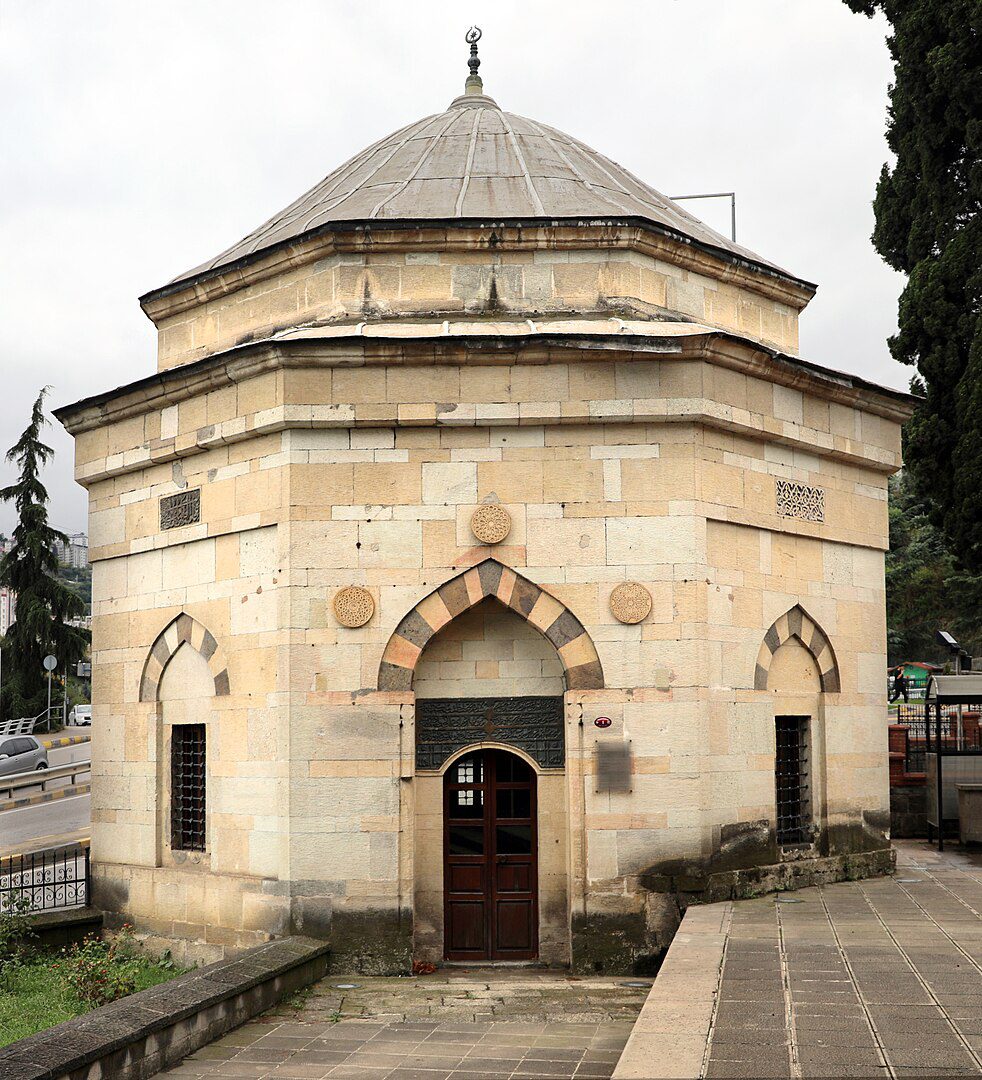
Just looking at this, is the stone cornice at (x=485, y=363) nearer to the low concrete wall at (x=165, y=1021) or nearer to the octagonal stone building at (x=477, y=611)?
the octagonal stone building at (x=477, y=611)

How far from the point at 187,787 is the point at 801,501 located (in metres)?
6.75

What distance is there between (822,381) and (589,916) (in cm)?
568

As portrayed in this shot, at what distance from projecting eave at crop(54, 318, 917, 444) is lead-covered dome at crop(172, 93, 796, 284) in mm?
1179

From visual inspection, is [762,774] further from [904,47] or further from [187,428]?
[904,47]

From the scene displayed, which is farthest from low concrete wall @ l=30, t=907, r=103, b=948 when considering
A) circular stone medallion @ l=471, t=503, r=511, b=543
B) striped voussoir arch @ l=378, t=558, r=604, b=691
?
circular stone medallion @ l=471, t=503, r=511, b=543

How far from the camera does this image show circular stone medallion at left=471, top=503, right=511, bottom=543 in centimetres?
1075

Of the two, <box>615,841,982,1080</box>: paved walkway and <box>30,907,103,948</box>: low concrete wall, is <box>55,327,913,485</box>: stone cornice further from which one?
<box>30,907,103,948</box>: low concrete wall

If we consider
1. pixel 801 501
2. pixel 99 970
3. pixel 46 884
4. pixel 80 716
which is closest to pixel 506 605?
pixel 801 501

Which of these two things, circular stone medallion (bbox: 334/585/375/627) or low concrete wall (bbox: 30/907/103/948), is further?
low concrete wall (bbox: 30/907/103/948)

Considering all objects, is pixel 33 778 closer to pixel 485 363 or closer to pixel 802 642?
pixel 485 363

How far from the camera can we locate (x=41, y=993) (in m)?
10.4

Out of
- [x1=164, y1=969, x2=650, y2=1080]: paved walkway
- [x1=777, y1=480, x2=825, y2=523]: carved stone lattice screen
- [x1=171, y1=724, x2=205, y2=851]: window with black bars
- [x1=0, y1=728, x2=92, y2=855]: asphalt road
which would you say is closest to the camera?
[x1=164, y1=969, x2=650, y2=1080]: paved walkway

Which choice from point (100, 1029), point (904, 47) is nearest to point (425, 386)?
point (100, 1029)

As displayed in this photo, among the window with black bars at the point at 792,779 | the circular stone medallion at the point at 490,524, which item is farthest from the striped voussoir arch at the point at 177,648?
the window with black bars at the point at 792,779
